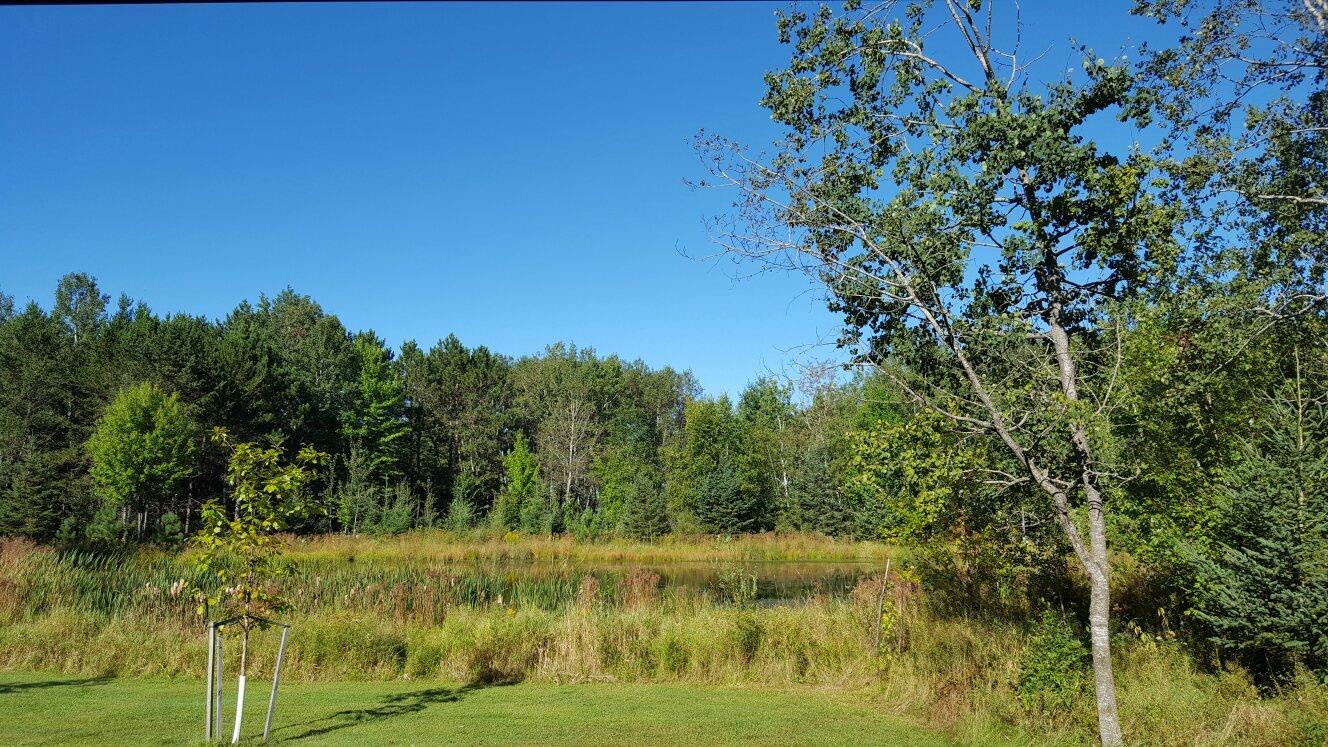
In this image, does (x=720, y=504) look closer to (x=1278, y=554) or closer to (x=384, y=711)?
(x=384, y=711)

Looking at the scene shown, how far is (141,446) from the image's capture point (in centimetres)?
3375

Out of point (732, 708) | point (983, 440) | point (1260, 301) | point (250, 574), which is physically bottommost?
point (732, 708)

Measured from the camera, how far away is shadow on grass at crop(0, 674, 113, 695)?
985 centimetres

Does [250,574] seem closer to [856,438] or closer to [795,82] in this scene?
[856,438]

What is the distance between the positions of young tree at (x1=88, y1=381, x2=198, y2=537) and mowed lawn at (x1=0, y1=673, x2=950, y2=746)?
1036 inches

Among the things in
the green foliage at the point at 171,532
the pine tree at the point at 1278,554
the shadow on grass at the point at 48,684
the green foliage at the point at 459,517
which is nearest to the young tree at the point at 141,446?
the green foliage at the point at 171,532

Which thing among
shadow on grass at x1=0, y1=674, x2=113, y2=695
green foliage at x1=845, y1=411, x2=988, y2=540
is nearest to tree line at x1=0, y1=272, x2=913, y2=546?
shadow on grass at x1=0, y1=674, x2=113, y2=695

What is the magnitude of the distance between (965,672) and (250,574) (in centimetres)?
854

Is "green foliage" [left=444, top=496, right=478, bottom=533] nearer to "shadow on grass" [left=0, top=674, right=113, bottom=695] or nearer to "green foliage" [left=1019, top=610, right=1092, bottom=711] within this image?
"shadow on grass" [left=0, top=674, right=113, bottom=695]

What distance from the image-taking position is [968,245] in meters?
8.02

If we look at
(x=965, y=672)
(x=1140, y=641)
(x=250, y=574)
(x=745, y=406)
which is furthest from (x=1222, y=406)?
(x=745, y=406)

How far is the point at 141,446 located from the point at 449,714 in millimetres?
31050

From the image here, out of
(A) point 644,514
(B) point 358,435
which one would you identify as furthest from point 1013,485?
(B) point 358,435

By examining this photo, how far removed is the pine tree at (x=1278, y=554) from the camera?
27.0ft
